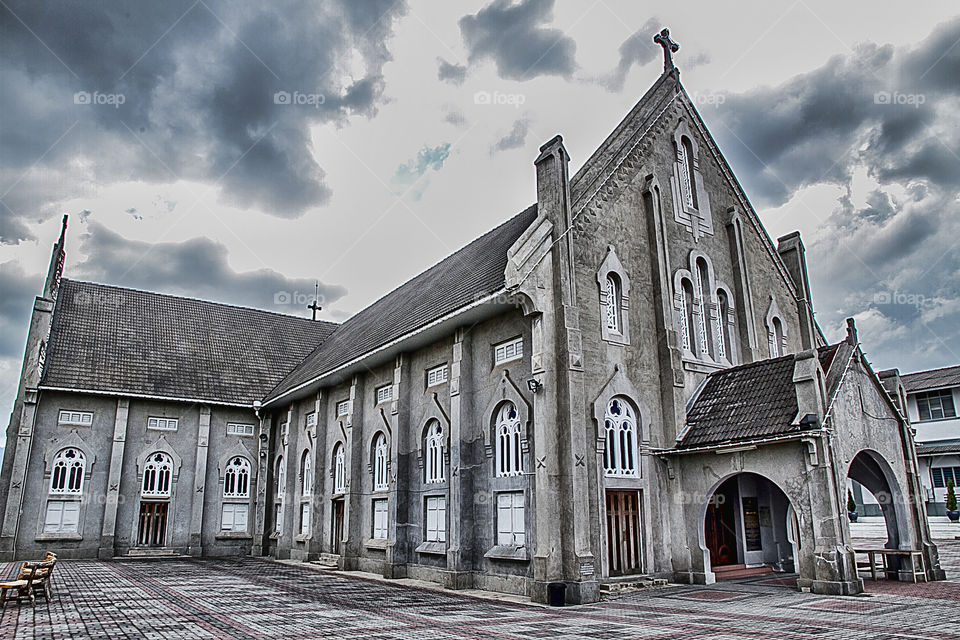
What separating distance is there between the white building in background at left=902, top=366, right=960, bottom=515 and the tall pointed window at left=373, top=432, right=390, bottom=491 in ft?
85.1

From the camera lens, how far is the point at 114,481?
1144 inches

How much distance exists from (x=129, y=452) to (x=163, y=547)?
433 centimetres

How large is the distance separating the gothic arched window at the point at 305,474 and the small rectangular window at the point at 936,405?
3040 centimetres

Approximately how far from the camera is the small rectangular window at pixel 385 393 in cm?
2350

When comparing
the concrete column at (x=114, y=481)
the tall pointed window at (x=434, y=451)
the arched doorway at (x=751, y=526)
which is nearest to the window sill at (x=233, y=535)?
the concrete column at (x=114, y=481)

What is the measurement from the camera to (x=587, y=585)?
15.1 meters

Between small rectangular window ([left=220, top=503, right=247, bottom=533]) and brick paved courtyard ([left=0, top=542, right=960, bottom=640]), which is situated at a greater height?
small rectangular window ([left=220, top=503, right=247, bottom=533])

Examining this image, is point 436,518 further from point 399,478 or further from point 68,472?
point 68,472

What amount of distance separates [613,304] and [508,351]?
10.3 feet

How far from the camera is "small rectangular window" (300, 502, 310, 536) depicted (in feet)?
92.8

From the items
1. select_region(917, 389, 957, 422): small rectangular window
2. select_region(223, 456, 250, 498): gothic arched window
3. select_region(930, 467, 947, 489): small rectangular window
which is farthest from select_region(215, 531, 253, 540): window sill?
select_region(917, 389, 957, 422): small rectangular window

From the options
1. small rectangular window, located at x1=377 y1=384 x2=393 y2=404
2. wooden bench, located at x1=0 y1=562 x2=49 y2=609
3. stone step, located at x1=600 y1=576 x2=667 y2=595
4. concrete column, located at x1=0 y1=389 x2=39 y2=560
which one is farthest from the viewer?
concrete column, located at x1=0 y1=389 x2=39 y2=560

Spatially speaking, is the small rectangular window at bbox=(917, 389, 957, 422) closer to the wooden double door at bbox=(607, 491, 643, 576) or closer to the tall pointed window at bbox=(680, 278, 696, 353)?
the tall pointed window at bbox=(680, 278, 696, 353)

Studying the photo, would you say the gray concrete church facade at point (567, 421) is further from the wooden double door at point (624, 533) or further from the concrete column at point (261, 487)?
the concrete column at point (261, 487)
